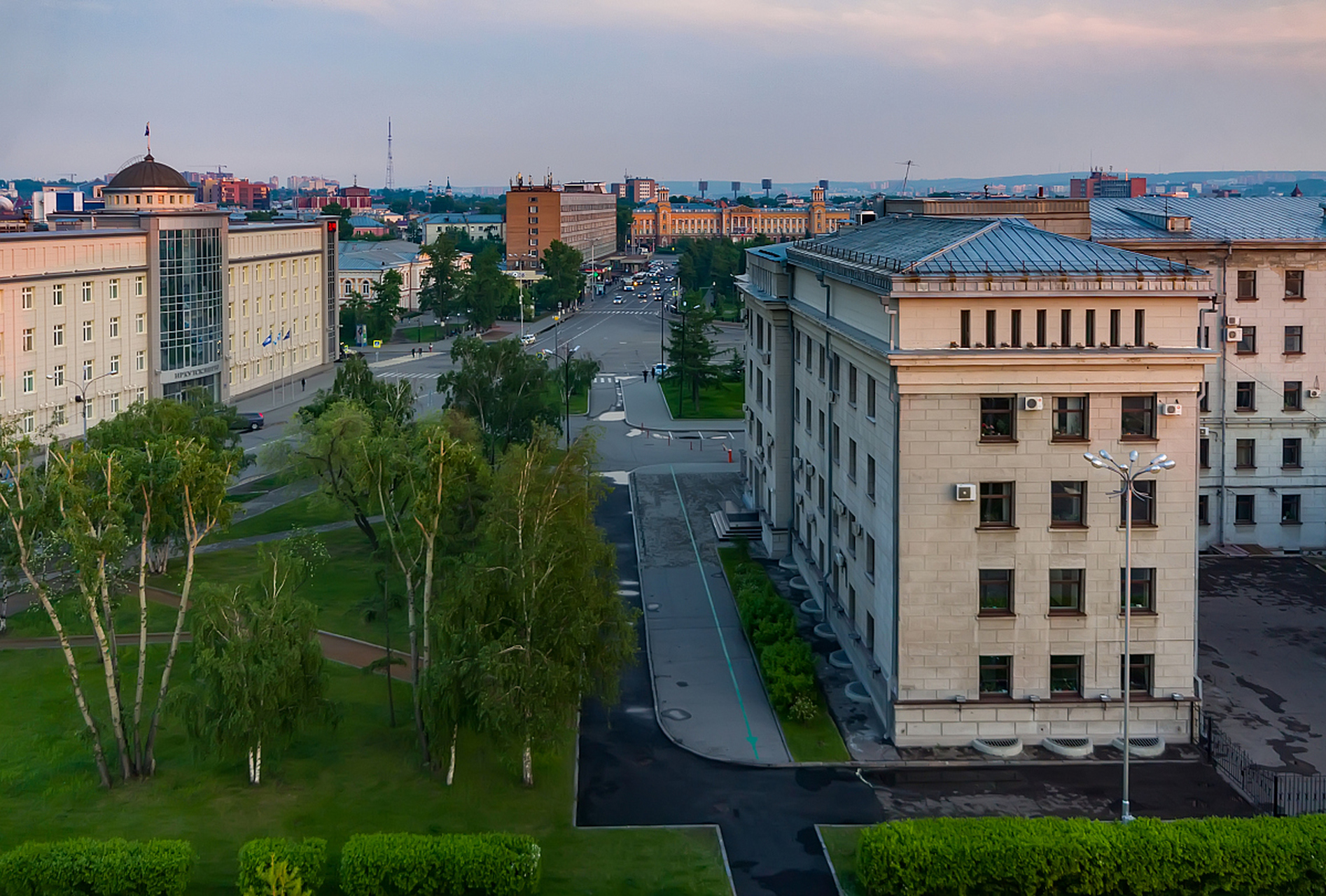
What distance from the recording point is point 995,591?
103ft

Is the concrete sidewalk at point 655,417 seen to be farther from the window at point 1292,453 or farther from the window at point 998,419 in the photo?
the window at point 998,419

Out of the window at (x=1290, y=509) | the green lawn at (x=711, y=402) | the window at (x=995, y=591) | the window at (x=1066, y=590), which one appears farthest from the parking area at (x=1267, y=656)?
the green lawn at (x=711, y=402)

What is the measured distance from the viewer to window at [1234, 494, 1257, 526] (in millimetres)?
49938

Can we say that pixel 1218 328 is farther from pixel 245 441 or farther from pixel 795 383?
pixel 245 441

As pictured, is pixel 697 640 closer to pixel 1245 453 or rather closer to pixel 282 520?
pixel 282 520

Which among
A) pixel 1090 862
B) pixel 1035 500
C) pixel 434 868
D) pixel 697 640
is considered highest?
pixel 1035 500

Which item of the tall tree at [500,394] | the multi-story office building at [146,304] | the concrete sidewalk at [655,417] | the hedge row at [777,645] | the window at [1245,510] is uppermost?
the multi-story office building at [146,304]

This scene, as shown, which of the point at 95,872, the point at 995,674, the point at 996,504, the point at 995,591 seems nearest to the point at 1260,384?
the point at 996,504

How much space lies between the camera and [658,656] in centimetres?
3828

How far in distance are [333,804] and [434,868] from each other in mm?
5345

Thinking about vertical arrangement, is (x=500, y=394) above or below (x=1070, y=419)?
below

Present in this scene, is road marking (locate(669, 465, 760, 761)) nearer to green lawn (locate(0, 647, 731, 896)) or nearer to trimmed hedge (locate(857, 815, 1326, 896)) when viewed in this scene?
green lawn (locate(0, 647, 731, 896))

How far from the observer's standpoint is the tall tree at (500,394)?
5678cm

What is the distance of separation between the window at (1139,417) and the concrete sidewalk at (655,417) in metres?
48.6
